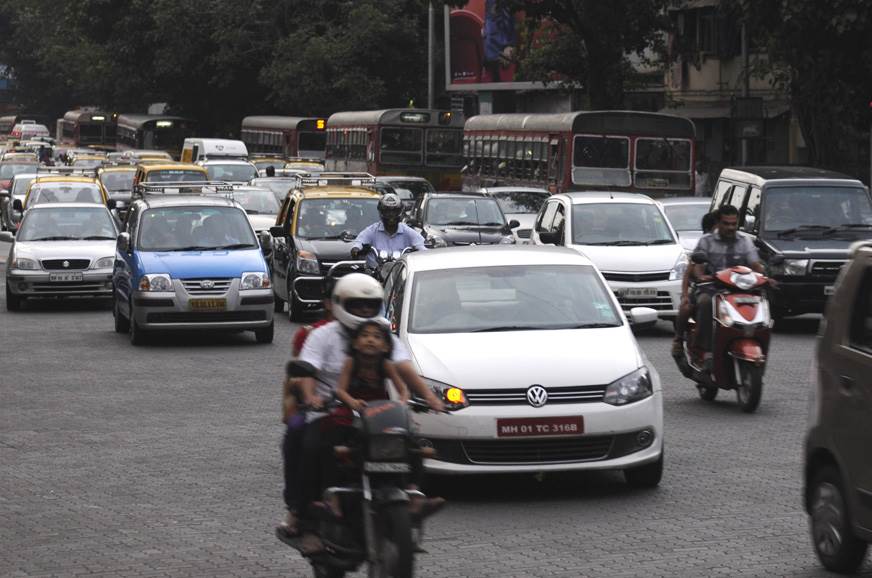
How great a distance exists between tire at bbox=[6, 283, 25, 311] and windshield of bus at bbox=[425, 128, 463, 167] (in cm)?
2096

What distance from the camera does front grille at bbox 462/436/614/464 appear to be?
390 inches

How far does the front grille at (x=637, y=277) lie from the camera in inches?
825

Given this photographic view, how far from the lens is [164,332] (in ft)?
74.2

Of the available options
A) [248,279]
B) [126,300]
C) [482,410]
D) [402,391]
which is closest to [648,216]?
[248,279]

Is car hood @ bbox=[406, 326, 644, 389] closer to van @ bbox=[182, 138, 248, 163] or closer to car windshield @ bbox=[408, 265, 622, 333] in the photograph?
car windshield @ bbox=[408, 265, 622, 333]

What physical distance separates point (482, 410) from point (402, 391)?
2.51 metres

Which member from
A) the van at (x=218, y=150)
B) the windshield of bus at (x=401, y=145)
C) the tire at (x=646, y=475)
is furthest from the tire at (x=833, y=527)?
the van at (x=218, y=150)

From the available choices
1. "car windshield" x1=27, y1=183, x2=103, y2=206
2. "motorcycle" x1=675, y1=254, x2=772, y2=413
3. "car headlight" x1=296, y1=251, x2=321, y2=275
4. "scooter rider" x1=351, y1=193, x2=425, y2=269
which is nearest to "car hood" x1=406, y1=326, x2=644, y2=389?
"motorcycle" x1=675, y1=254, x2=772, y2=413

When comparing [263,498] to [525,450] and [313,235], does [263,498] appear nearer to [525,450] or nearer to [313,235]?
[525,450]

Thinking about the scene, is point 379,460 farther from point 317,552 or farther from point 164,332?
point 164,332

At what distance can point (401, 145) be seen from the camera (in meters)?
45.9

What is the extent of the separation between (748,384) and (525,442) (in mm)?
4707

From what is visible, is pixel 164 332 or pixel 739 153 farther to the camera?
pixel 739 153

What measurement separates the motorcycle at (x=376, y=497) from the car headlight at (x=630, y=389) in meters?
2.95
